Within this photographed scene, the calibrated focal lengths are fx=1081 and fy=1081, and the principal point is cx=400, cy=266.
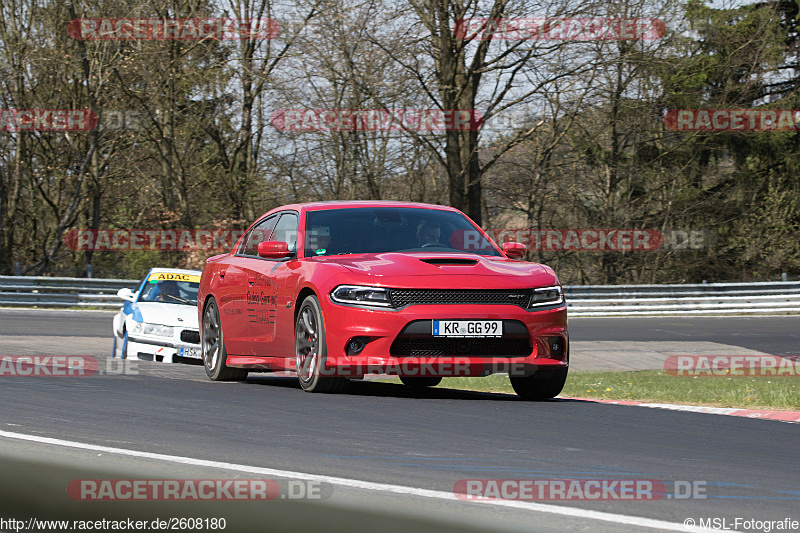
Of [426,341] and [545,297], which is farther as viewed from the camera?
[545,297]

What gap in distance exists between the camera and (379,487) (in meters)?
4.58

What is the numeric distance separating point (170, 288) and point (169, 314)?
150 centimetres

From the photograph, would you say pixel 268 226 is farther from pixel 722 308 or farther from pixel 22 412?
pixel 722 308

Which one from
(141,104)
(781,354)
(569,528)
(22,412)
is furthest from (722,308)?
(569,528)

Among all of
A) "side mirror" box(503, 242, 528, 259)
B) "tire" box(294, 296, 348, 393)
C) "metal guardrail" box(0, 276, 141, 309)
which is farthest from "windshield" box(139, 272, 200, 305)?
"metal guardrail" box(0, 276, 141, 309)

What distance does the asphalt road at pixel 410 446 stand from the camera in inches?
158

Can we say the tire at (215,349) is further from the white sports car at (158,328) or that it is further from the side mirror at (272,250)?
the white sports car at (158,328)

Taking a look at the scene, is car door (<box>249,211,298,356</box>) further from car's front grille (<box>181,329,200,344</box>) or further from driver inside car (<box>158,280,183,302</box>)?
driver inside car (<box>158,280,183,302</box>)

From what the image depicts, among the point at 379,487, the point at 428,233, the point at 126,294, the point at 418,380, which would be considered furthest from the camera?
the point at 126,294

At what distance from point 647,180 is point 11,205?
23828 mm

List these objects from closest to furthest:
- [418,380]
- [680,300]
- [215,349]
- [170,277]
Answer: [215,349], [418,380], [170,277], [680,300]

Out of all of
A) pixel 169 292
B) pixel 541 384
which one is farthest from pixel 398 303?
pixel 169 292

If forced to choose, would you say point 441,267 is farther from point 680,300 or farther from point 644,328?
point 680,300

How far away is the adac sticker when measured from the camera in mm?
17344
